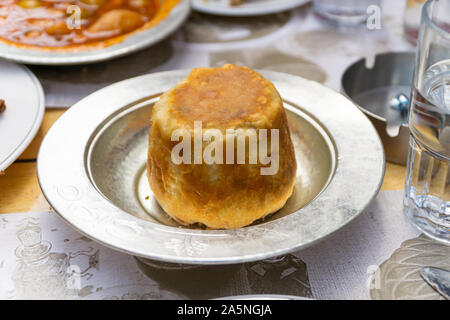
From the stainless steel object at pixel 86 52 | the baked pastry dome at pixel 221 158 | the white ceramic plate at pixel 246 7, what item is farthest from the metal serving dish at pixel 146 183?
the white ceramic plate at pixel 246 7

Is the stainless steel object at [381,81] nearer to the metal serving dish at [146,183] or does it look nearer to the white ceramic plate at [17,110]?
the metal serving dish at [146,183]

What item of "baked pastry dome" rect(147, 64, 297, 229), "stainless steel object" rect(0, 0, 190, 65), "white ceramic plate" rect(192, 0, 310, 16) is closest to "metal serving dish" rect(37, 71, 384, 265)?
"baked pastry dome" rect(147, 64, 297, 229)

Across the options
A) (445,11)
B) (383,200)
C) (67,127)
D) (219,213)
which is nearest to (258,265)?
(219,213)

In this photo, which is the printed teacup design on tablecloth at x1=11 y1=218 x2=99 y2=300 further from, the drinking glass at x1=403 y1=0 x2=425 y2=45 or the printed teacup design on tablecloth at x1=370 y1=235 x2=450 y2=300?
the drinking glass at x1=403 y1=0 x2=425 y2=45

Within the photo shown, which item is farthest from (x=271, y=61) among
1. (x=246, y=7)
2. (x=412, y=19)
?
(x=412, y=19)

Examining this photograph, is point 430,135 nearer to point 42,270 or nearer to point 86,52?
point 42,270

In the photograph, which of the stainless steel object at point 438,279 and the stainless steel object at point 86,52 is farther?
the stainless steel object at point 86,52
